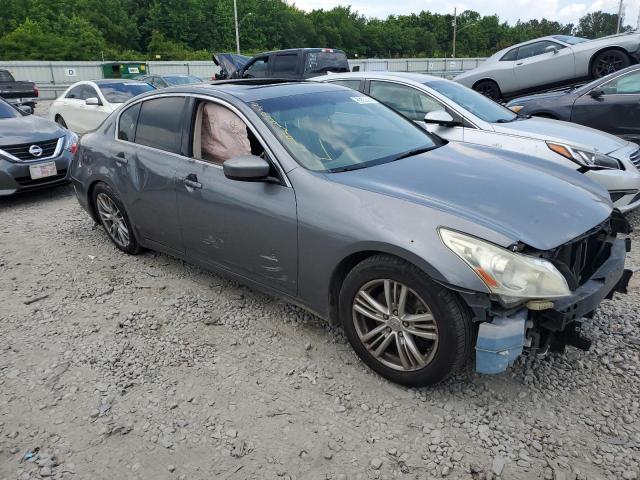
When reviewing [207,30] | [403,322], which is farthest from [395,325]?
[207,30]

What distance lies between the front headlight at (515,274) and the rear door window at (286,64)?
10.8 m

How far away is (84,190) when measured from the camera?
15.9 feet

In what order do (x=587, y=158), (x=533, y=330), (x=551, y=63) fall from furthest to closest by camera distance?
(x=551, y=63), (x=587, y=158), (x=533, y=330)

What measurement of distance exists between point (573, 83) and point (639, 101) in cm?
464

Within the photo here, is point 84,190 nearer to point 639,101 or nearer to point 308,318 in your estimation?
point 308,318

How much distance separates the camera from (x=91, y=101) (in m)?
9.99

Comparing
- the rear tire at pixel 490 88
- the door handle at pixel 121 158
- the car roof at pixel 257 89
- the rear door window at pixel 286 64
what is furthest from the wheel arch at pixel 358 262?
the rear door window at pixel 286 64

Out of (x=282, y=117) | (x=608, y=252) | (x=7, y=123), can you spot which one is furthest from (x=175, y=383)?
(x=7, y=123)

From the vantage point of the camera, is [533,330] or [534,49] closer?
[533,330]

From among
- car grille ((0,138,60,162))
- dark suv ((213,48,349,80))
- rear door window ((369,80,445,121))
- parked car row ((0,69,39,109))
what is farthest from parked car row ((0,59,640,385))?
parked car row ((0,69,39,109))

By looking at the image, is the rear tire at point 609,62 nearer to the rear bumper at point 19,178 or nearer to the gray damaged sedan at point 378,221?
the gray damaged sedan at point 378,221

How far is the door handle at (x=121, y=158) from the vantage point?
13.8 feet

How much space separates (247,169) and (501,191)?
146 cm

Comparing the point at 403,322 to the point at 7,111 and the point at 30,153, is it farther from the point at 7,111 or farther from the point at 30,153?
the point at 7,111
